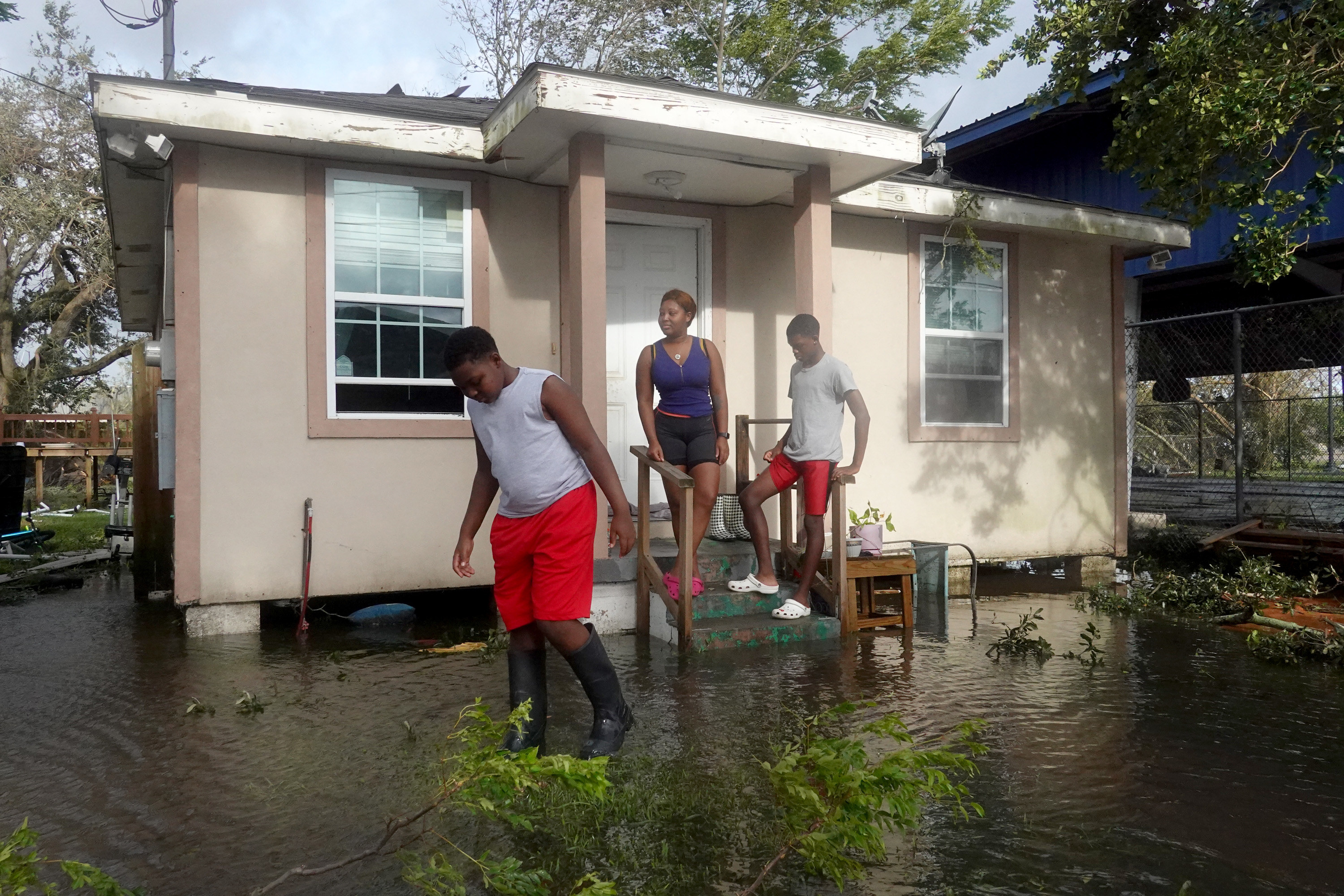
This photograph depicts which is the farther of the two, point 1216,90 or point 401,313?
point 401,313

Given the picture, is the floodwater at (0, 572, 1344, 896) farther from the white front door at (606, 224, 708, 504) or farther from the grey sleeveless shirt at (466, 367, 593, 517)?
the white front door at (606, 224, 708, 504)

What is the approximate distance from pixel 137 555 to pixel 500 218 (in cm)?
482

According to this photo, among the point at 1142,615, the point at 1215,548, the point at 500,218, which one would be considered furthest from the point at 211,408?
the point at 1215,548

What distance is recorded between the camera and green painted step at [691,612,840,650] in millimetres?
6184

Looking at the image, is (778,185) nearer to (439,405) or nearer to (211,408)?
(439,405)

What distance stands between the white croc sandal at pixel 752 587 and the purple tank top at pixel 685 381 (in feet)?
3.92

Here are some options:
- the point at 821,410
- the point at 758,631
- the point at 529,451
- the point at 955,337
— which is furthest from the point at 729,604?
the point at 955,337

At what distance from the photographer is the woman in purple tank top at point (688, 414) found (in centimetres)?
630

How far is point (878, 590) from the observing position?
713 centimetres

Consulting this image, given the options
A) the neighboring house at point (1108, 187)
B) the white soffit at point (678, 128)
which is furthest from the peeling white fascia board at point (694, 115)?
the neighboring house at point (1108, 187)

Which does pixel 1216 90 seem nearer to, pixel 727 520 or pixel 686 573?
pixel 727 520

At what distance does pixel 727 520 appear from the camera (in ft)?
25.2

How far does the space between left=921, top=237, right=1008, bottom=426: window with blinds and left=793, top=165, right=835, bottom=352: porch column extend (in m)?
1.83

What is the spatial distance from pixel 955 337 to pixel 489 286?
4405 mm
